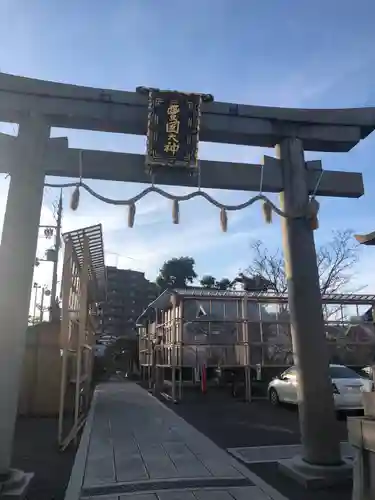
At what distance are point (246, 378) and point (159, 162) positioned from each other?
1120cm

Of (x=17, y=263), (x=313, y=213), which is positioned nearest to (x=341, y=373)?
(x=313, y=213)

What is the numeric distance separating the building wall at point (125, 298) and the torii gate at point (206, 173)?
53103mm

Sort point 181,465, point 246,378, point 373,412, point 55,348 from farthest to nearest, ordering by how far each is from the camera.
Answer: point 246,378 < point 55,348 < point 181,465 < point 373,412

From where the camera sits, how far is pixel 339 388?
11703mm

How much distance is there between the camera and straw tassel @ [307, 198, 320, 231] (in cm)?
622

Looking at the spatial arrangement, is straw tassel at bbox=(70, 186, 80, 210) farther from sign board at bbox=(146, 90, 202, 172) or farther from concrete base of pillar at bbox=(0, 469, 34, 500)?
concrete base of pillar at bbox=(0, 469, 34, 500)

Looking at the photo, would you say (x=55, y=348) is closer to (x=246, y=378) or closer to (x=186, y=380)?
(x=246, y=378)

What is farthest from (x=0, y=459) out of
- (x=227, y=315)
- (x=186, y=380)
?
(x=186, y=380)

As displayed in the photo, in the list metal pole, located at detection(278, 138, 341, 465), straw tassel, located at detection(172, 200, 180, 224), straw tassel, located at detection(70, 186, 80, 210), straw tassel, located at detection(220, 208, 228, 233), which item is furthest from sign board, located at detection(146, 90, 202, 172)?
metal pole, located at detection(278, 138, 341, 465)

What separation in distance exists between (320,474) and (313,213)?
3.35m

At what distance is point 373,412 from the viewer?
149 inches

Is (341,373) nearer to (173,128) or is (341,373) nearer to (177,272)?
(173,128)

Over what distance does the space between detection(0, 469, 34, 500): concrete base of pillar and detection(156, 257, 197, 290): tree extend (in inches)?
1477

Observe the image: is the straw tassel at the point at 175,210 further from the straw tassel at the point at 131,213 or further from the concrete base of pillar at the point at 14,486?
the concrete base of pillar at the point at 14,486
